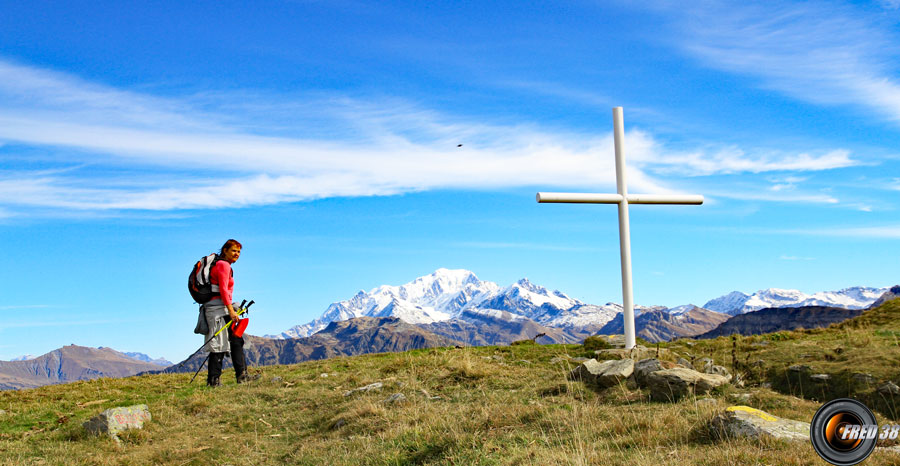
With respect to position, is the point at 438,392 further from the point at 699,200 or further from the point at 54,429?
the point at 699,200

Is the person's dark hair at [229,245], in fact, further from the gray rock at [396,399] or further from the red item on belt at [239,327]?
the gray rock at [396,399]

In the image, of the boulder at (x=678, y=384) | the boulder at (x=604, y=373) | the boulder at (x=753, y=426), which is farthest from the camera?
the boulder at (x=604, y=373)

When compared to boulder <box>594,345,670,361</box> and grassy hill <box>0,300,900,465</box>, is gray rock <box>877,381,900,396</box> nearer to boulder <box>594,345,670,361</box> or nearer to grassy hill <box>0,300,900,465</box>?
grassy hill <box>0,300,900,465</box>

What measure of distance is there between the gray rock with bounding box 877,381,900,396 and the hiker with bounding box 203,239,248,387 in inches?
531

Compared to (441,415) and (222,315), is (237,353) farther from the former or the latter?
(441,415)

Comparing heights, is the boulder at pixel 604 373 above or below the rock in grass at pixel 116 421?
above

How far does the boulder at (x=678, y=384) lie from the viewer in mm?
9938

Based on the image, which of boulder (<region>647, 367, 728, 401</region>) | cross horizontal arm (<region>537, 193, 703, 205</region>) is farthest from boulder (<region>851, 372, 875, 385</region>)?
cross horizontal arm (<region>537, 193, 703, 205</region>)

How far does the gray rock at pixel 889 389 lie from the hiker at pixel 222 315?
13484 mm

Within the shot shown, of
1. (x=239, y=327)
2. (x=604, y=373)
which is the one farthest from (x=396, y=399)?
(x=239, y=327)

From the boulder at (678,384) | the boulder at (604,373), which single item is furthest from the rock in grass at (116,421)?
the boulder at (678,384)

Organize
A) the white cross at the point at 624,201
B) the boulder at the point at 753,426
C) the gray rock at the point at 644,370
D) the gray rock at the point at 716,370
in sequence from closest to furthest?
the boulder at the point at 753,426, the gray rock at the point at 644,370, the gray rock at the point at 716,370, the white cross at the point at 624,201

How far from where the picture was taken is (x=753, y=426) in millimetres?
6949

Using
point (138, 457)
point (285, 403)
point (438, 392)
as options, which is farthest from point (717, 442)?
point (285, 403)
